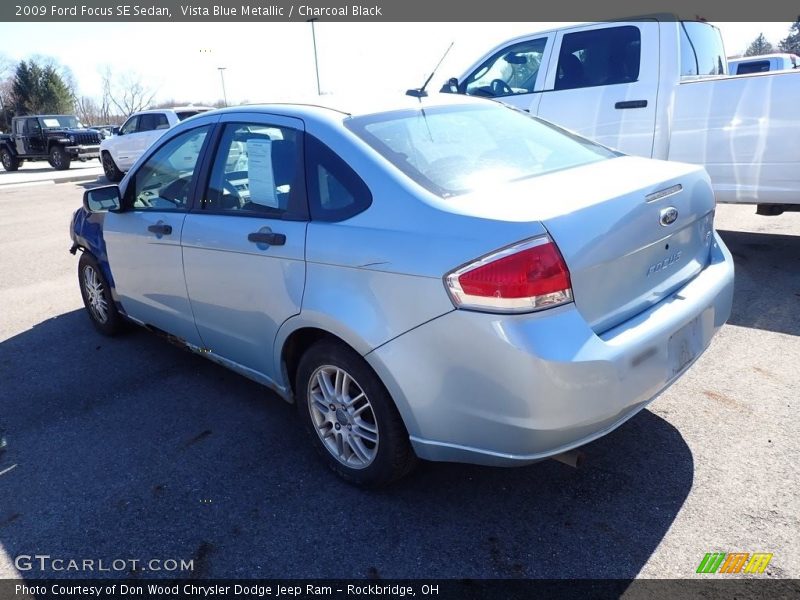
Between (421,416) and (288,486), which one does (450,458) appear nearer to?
(421,416)

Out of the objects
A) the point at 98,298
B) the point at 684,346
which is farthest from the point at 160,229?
the point at 684,346

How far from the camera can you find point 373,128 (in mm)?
2822

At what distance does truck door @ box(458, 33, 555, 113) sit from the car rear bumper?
4787 mm

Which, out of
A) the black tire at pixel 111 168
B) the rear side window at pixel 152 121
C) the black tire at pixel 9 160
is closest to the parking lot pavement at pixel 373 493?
the rear side window at pixel 152 121

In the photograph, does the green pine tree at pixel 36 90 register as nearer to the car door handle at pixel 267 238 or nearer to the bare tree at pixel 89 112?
the bare tree at pixel 89 112

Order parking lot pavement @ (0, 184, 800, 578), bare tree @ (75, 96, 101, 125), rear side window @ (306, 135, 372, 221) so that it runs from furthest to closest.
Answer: bare tree @ (75, 96, 101, 125) < rear side window @ (306, 135, 372, 221) < parking lot pavement @ (0, 184, 800, 578)

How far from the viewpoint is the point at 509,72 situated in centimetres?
692

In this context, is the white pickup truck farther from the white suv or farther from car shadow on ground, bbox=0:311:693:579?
the white suv

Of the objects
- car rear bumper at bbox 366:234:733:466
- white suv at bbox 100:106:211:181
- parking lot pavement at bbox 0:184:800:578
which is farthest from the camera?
white suv at bbox 100:106:211:181

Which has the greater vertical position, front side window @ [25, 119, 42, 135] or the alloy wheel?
front side window @ [25, 119, 42, 135]

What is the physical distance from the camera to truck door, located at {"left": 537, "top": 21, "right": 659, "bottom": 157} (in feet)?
19.7

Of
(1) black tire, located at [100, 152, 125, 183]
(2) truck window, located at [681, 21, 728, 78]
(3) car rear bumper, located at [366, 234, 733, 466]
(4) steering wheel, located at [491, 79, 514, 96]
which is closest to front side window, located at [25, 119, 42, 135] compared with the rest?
(1) black tire, located at [100, 152, 125, 183]

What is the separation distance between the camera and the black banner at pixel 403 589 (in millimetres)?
2150

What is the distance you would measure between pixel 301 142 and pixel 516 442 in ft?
5.48
